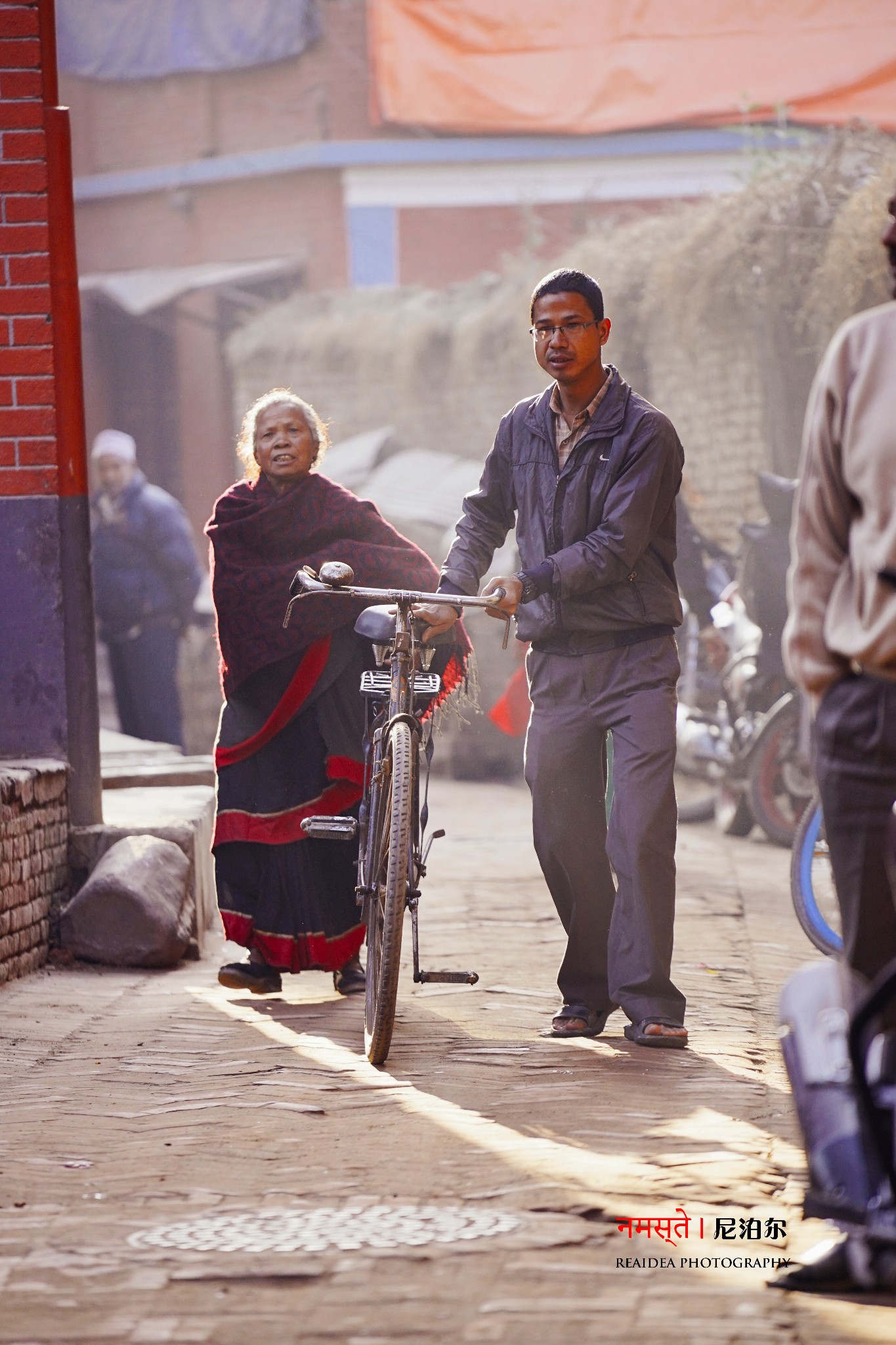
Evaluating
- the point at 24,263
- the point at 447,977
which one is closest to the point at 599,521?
the point at 447,977

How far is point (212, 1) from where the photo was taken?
22.1 metres

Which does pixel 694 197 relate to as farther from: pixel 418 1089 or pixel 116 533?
pixel 418 1089

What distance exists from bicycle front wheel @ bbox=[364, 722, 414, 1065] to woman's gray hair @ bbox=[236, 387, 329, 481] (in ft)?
4.94

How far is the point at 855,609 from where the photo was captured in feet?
9.38

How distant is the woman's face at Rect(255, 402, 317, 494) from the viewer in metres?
5.93

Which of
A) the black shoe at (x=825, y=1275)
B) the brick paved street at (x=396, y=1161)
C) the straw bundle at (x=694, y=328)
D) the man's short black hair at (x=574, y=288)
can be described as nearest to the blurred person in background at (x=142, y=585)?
the straw bundle at (x=694, y=328)

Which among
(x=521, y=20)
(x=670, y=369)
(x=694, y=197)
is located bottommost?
(x=670, y=369)

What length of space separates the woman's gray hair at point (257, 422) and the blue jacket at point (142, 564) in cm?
589

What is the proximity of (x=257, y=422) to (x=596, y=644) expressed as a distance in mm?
1524

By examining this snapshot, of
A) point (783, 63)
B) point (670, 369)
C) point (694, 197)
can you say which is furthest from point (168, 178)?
point (670, 369)

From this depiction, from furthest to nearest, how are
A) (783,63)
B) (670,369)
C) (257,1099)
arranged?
(783,63) < (670,369) < (257,1099)

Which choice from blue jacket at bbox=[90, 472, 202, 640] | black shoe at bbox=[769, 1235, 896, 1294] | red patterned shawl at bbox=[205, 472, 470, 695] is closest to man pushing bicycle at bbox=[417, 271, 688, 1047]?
red patterned shawl at bbox=[205, 472, 470, 695]

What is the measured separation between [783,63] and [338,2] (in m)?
6.06

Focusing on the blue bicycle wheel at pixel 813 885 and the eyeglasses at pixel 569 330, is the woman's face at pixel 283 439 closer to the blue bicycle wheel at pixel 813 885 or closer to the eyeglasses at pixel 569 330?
the eyeglasses at pixel 569 330
